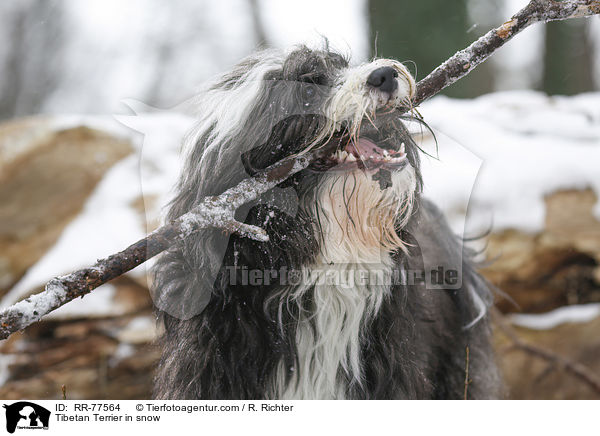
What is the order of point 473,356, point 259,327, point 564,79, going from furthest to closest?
point 564,79
point 473,356
point 259,327

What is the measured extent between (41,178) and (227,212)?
2427 millimetres

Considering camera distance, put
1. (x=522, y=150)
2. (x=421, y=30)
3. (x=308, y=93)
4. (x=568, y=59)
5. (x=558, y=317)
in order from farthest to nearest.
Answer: (x=568, y=59), (x=522, y=150), (x=558, y=317), (x=421, y=30), (x=308, y=93)

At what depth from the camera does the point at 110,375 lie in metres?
3.09

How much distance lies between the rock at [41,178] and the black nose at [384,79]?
243 centimetres

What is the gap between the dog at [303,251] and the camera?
169 centimetres

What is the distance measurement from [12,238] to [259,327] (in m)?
2.28

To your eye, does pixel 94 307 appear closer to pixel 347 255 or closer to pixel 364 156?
pixel 347 255

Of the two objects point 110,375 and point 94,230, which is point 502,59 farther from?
point 110,375

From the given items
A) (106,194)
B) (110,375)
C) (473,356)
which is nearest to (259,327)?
(473,356)

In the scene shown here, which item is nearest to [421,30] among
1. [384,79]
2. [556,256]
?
[384,79]

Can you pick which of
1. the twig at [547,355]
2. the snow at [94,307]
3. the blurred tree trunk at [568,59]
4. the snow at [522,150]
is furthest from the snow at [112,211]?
the blurred tree trunk at [568,59]

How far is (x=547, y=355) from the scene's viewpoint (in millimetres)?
3285

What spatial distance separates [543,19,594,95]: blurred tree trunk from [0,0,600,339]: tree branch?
97.3 inches
